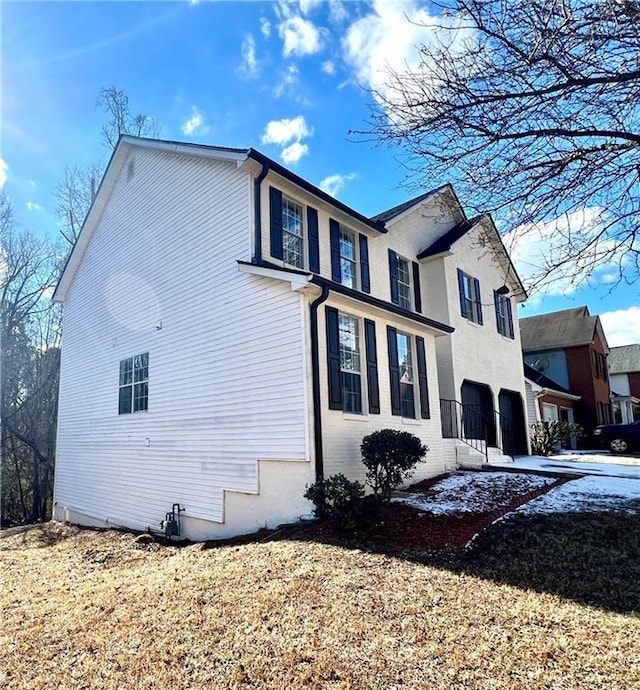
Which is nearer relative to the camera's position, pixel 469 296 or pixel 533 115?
pixel 533 115

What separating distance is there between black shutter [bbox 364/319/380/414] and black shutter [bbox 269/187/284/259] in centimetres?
228

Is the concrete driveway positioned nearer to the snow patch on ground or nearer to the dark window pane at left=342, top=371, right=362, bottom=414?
the snow patch on ground

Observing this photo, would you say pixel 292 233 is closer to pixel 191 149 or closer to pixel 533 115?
pixel 191 149

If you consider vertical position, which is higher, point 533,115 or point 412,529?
point 533,115

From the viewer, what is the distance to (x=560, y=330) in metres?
28.4

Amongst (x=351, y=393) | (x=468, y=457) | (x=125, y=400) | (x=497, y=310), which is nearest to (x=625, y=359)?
(x=497, y=310)

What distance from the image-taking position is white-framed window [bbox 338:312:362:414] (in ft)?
29.6

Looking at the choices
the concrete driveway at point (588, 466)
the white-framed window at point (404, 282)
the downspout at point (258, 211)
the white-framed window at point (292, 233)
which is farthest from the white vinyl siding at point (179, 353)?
the concrete driveway at point (588, 466)

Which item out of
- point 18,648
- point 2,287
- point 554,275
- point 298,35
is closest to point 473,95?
point 554,275

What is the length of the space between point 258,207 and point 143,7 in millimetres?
3803

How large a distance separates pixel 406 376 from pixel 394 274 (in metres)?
3.26

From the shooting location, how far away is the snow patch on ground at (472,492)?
312 inches

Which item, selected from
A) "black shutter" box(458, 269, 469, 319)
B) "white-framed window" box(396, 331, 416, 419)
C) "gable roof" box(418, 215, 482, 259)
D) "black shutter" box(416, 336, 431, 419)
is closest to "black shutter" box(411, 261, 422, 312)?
"gable roof" box(418, 215, 482, 259)

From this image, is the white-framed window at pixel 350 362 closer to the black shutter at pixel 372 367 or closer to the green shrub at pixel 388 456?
the black shutter at pixel 372 367
